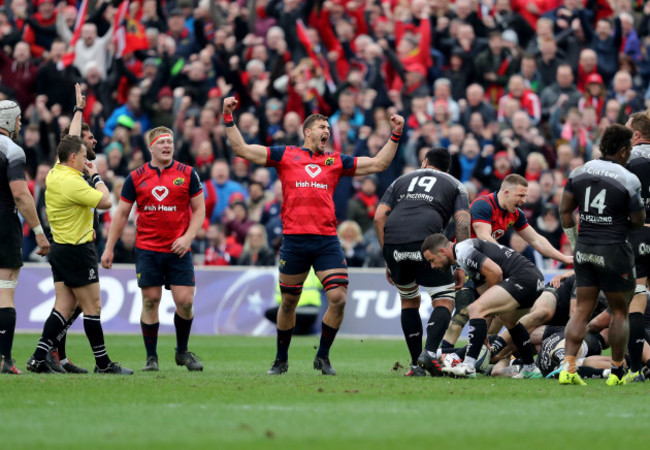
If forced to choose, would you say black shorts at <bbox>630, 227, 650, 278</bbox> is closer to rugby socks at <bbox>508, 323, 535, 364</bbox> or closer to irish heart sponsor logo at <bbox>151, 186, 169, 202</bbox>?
rugby socks at <bbox>508, 323, 535, 364</bbox>

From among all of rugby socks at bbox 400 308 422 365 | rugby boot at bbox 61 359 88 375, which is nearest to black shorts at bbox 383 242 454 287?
rugby socks at bbox 400 308 422 365

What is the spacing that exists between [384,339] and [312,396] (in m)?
10.6

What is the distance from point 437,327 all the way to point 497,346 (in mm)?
1156

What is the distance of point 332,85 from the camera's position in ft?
81.5

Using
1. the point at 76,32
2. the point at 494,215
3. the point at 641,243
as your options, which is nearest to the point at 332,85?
the point at 76,32

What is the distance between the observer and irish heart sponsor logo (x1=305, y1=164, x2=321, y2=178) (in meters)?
12.4

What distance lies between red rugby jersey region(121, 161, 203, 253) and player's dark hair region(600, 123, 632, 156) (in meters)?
4.67

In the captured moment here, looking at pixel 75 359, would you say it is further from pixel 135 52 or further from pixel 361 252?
pixel 135 52

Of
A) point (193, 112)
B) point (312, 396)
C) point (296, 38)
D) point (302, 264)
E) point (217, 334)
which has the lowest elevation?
point (217, 334)

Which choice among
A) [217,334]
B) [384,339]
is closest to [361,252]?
[384,339]

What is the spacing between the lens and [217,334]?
21000 millimetres

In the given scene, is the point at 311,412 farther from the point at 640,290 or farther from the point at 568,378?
the point at 640,290

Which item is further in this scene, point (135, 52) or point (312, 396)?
point (135, 52)

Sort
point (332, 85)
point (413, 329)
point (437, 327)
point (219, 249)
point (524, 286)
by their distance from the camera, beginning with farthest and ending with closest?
point (332, 85) < point (219, 249) < point (413, 329) < point (437, 327) < point (524, 286)
